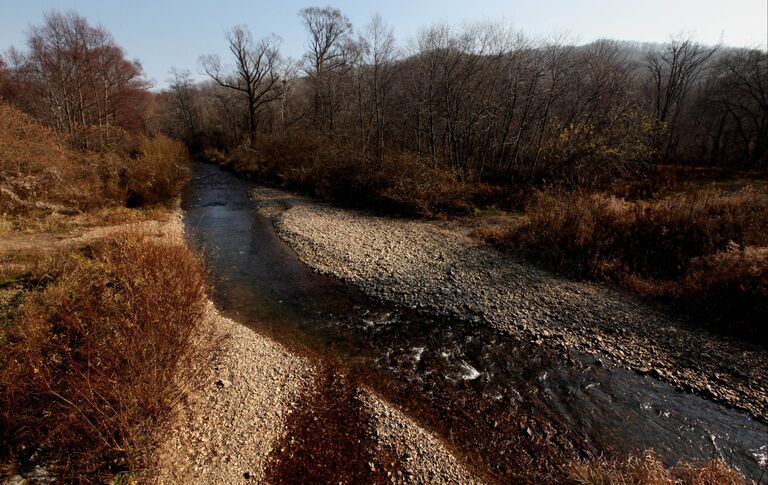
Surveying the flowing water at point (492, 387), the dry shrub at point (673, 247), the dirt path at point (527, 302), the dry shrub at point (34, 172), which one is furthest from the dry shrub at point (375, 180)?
the dry shrub at point (34, 172)

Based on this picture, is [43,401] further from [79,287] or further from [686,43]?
[686,43]

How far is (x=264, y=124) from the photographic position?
121 feet

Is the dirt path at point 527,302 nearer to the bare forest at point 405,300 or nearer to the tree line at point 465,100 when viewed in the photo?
the bare forest at point 405,300

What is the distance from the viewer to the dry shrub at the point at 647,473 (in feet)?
12.7

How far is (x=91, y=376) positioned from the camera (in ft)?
12.5

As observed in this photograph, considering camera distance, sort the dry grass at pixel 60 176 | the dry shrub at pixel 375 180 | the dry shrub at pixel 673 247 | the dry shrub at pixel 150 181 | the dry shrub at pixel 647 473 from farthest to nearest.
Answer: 1. the dry shrub at pixel 375 180
2. the dry shrub at pixel 150 181
3. the dry grass at pixel 60 176
4. the dry shrub at pixel 673 247
5. the dry shrub at pixel 647 473

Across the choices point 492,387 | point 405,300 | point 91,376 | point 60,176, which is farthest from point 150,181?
point 492,387

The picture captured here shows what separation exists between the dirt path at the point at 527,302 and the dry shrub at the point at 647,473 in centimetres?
220

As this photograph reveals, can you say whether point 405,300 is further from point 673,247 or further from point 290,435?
point 673,247

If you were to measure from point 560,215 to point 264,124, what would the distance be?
33043 mm

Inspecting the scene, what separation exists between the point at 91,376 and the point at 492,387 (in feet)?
17.8

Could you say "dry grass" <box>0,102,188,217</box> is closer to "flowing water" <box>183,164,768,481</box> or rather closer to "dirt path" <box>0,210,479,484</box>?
"flowing water" <box>183,164,768,481</box>

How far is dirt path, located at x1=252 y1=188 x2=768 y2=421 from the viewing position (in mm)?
6254

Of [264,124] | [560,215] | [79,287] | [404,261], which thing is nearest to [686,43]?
[560,215]
